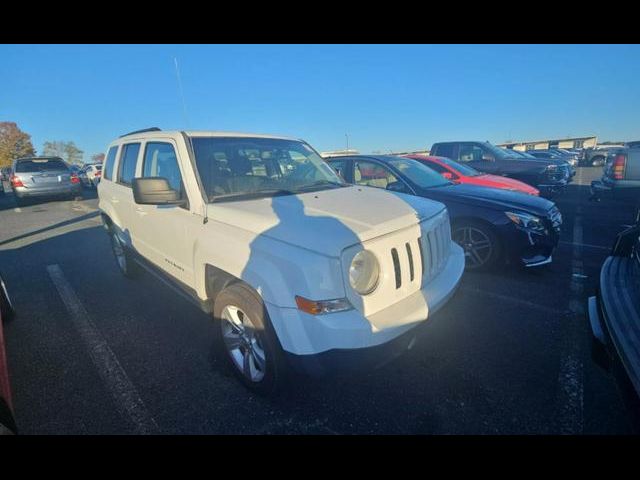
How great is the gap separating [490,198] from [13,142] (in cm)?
7890

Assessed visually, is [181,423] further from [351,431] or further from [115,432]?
[351,431]

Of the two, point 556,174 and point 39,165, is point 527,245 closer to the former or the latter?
point 556,174

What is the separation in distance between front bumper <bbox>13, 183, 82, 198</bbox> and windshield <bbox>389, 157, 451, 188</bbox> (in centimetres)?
1383

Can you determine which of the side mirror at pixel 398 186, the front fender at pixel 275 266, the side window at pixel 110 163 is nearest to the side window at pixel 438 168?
the side mirror at pixel 398 186

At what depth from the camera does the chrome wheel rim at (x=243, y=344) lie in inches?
86.5

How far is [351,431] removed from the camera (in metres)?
2.00

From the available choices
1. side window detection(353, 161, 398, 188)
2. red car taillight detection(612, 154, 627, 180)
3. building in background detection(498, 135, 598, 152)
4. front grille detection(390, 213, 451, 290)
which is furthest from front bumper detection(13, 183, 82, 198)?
building in background detection(498, 135, 598, 152)

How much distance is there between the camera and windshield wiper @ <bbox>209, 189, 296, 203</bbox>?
97.4 inches

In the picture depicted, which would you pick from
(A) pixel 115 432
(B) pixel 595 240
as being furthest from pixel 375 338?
(B) pixel 595 240

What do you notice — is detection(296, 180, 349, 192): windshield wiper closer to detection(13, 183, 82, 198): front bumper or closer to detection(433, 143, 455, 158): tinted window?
→ detection(433, 143, 455, 158): tinted window

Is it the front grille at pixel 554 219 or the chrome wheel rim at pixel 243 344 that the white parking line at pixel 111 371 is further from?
the front grille at pixel 554 219

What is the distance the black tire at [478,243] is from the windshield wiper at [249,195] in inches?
109

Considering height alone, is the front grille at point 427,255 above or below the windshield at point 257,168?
below
